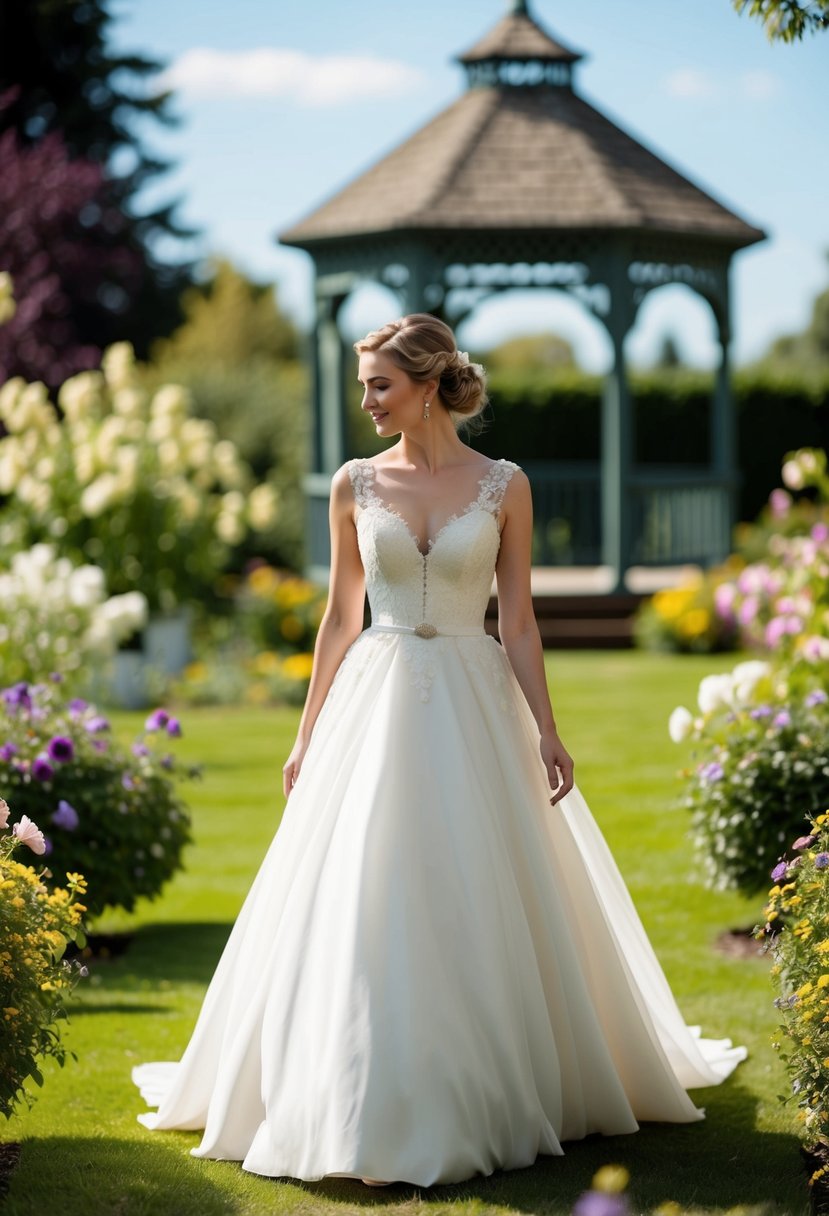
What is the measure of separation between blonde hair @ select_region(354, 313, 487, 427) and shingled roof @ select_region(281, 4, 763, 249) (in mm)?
10999

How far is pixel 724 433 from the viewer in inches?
695

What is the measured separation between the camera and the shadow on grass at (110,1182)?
13.4 ft

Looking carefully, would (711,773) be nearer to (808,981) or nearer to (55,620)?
(808,981)

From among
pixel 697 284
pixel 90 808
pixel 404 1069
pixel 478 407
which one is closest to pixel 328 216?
pixel 697 284

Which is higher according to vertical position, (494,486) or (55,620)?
(494,486)

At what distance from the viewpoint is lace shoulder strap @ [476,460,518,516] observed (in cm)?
459

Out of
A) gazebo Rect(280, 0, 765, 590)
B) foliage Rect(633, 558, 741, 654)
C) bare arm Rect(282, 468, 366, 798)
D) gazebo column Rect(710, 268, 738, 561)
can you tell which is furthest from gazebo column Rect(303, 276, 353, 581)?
bare arm Rect(282, 468, 366, 798)

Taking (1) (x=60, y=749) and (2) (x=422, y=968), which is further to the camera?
(1) (x=60, y=749)

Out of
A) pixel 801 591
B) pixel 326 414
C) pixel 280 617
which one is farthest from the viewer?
pixel 326 414

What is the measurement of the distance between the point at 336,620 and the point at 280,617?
34.0 feet

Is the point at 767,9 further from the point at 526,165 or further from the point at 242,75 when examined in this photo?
the point at 242,75

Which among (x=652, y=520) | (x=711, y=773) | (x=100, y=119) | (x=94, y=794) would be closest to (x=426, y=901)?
(x=711, y=773)

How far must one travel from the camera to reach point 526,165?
1622cm

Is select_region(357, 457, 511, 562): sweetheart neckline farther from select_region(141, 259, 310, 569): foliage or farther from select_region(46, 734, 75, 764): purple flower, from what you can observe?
select_region(141, 259, 310, 569): foliage
